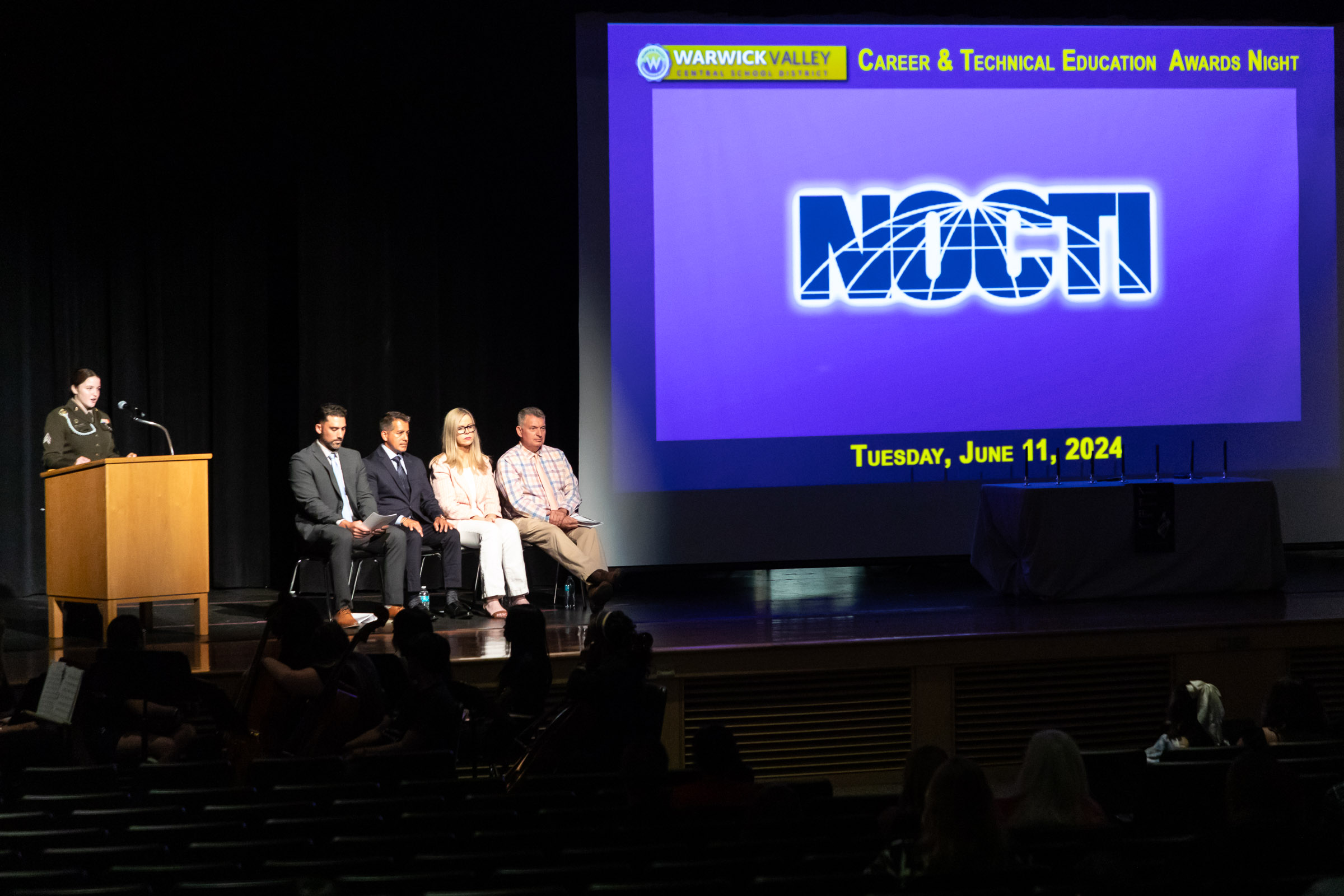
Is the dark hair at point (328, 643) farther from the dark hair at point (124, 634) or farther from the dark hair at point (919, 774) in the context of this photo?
the dark hair at point (919, 774)

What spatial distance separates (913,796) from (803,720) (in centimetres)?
223

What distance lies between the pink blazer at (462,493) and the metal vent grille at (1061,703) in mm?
2628

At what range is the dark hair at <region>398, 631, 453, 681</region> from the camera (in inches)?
133

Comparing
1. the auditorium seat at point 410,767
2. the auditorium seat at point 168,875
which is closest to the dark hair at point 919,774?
the auditorium seat at point 410,767

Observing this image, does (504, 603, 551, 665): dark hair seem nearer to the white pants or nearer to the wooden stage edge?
the wooden stage edge

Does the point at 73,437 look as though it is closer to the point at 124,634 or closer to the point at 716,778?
the point at 124,634

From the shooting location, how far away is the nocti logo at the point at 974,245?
658 centimetres

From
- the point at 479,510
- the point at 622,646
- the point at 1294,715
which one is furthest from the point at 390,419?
the point at 1294,715

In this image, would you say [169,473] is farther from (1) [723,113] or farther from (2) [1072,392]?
(2) [1072,392]

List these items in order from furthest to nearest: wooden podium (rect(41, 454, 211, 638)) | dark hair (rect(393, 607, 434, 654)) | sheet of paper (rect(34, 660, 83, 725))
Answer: wooden podium (rect(41, 454, 211, 638)) < dark hair (rect(393, 607, 434, 654)) < sheet of paper (rect(34, 660, 83, 725))

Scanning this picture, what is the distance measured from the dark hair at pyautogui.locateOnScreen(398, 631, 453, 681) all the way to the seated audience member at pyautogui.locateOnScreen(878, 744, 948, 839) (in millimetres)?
1376

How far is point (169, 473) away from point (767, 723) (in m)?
2.81

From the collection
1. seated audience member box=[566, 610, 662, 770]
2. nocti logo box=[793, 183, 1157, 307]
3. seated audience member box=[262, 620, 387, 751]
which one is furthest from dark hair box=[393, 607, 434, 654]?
nocti logo box=[793, 183, 1157, 307]

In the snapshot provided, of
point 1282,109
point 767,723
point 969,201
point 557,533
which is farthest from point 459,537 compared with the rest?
point 1282,109
